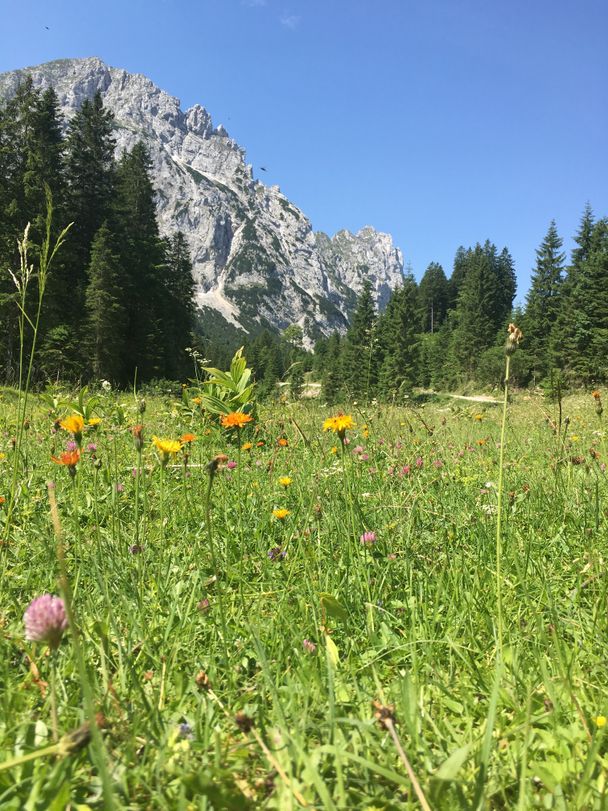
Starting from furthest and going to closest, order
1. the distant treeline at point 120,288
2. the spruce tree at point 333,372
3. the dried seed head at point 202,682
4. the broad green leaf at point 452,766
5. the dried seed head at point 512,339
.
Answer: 1. the spruce tree at point 333,372
2. the distant treeline at point 120,288
3. the dried seed head at point 512,339
4. the dried seed head at point 202,682
5. the broad green leaf at point 452,766

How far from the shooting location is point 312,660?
111 cm

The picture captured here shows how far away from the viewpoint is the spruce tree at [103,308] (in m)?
21.7

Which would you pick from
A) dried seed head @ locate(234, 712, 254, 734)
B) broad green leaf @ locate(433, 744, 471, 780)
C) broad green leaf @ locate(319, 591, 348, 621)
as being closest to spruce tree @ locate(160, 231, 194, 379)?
broad green leaf @ locate(319, 591, 348, 621)

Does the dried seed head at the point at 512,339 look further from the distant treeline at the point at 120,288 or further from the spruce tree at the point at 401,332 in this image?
the spruce tree at the point at 401,332

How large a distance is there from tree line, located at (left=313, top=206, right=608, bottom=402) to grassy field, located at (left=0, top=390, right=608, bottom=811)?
61.8ft

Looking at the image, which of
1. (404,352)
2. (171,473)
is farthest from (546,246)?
(171,473)

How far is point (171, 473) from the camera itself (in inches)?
119

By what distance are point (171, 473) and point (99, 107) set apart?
31814 millimetres

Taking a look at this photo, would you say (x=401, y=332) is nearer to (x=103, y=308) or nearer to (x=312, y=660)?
(x=103, y=308)

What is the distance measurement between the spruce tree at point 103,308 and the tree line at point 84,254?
5 cm

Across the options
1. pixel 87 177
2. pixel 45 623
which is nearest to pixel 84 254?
pixel 87 177

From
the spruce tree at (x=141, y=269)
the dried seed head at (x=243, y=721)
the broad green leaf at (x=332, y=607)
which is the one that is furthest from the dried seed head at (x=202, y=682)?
the spruce tree at (x=141, y=269)

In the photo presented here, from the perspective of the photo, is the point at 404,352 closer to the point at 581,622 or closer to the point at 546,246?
the point at 546,246

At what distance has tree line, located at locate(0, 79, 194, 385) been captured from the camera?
64.9 feet
